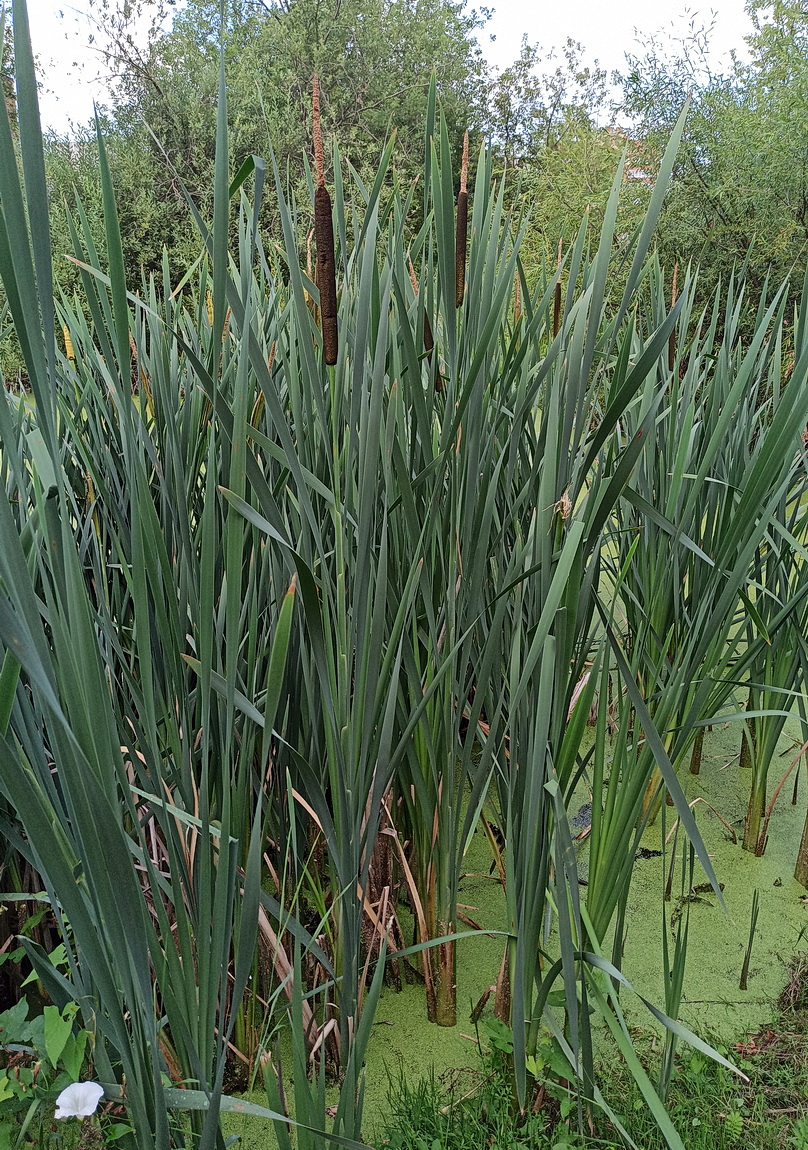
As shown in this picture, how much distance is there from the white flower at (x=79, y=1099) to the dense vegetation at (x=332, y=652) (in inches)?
1.1

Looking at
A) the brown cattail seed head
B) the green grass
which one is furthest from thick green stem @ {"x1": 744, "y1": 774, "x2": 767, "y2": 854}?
the brown cattail seed head

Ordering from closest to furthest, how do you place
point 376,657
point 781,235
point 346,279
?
point 376,657 → point 346,279 → point 781,235

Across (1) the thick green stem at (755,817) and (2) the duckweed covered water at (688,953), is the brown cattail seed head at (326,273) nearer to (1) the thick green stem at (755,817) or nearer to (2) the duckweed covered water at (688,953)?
(2) the duckweed covered water at (688,953)

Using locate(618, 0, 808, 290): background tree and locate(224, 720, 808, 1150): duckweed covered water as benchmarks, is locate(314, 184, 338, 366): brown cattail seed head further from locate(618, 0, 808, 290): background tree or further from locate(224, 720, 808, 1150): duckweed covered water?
locate(618, 0, 808, 290): background tree

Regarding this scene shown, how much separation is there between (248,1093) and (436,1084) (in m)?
0.24

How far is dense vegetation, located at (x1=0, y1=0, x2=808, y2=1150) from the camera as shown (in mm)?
565

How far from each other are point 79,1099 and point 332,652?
1.41 ft

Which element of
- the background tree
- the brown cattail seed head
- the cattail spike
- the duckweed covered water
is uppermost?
the background tree

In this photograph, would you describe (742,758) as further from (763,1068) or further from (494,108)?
(494,108)

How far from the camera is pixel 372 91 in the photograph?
464 inches

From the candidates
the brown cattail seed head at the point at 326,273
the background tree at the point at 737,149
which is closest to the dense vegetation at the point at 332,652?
the brown cattail seed head at the point at 326,273

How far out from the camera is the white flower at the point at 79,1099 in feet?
2.09

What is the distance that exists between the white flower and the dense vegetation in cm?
3

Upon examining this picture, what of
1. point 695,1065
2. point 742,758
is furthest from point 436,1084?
point 742,758
